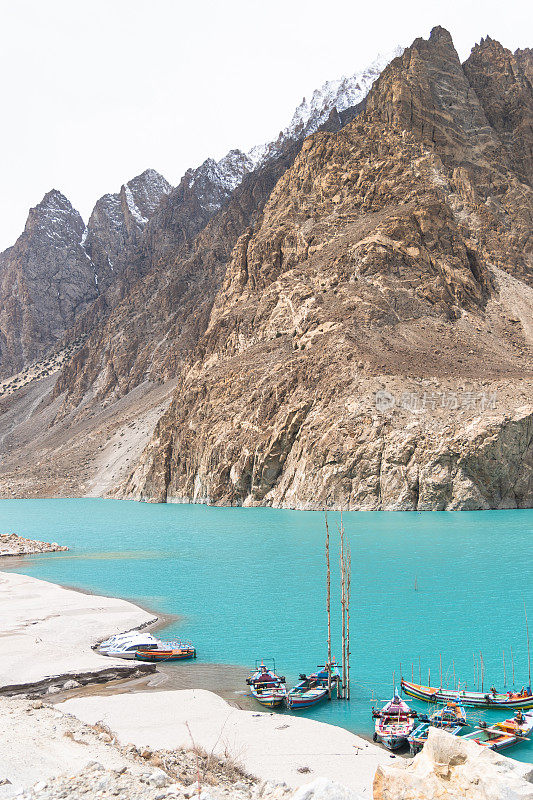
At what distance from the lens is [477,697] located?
20.3 meters

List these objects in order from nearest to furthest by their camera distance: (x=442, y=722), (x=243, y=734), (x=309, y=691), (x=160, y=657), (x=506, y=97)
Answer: (x=243, y=734) → (x=442, y=722) → (x=309, y=691) → (x=160, y=657) → (x=506, y=97)

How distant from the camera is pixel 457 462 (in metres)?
79.6

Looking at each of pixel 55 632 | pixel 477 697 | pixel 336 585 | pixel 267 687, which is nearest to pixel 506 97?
pixel 336 585

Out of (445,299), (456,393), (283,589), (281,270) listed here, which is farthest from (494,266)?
(283,589)

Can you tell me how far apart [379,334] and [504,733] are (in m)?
85.9

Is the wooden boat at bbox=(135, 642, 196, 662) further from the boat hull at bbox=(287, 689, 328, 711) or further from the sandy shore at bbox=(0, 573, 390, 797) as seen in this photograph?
A: the boat hull at bbox=(287, 689, 328, 711)

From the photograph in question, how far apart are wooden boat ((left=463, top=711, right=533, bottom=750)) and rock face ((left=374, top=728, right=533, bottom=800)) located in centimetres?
968

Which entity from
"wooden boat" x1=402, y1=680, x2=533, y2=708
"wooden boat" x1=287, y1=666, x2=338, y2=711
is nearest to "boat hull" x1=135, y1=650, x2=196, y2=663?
"wooden boat" x1=287, y1=666, x2=338, y2=711

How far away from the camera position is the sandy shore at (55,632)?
22984 mm

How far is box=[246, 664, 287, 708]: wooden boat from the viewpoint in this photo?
2048 cm

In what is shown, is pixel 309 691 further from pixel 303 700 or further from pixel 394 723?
pixel 394 723

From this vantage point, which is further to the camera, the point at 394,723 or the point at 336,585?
the point at 336,585

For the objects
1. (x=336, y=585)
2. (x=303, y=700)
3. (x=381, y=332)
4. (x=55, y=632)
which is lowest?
(x=303, y=700)

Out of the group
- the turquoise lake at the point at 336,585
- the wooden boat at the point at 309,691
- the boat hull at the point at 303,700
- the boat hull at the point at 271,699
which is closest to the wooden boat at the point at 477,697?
the turquoise lake at the point at 336,585
